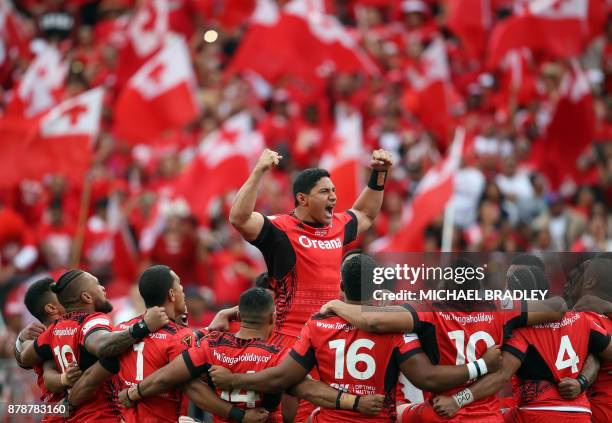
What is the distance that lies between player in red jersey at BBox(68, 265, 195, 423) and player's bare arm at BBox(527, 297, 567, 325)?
240 centimetres

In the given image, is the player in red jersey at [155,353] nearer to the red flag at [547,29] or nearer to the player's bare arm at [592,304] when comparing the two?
the player's bare arm at [592,304]

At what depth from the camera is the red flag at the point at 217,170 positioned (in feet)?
55.5

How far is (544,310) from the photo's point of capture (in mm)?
8555

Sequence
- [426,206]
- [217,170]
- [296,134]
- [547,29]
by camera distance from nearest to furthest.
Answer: [426,206] < [217,170] < [547,29] < [296,134]

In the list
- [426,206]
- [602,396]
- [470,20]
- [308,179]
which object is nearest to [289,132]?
[470,20]

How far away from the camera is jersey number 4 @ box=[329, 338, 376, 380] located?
27.1 ft

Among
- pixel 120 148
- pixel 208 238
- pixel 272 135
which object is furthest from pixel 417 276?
pixel 120 148

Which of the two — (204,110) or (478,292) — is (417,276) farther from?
(204,110)

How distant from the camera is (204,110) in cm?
2083

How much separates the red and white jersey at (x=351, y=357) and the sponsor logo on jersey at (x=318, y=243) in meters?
1.32

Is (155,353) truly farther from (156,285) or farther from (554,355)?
(554,355)

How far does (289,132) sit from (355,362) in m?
11.2

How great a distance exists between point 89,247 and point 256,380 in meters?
9.36

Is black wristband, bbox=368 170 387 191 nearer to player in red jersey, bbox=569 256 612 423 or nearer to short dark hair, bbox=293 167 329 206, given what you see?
short dark hair, bbox=293 167 329 206
